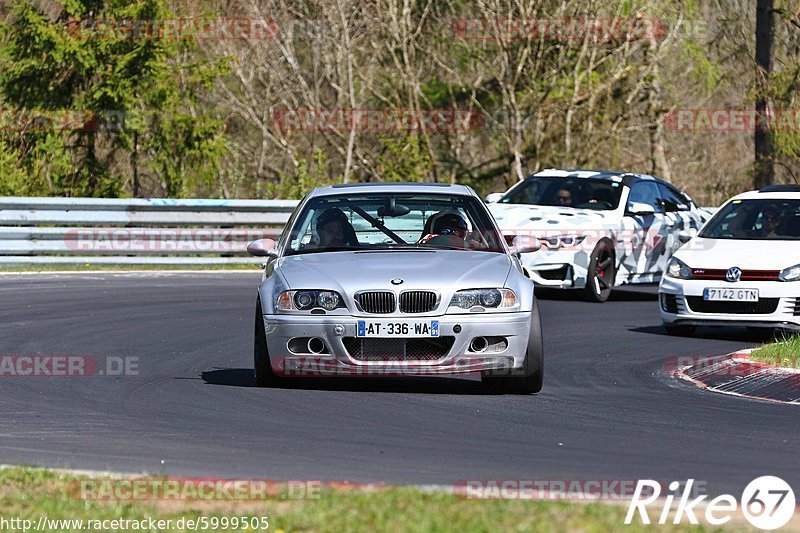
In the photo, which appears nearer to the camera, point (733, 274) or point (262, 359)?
point (262, 359)

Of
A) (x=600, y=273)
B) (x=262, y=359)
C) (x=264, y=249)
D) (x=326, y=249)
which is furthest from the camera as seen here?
(x=600, y=273)

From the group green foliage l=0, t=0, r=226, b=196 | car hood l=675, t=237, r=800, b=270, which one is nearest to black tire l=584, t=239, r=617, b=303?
car hood l=675, t=237, r=800, b=270

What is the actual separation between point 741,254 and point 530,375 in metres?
5.19

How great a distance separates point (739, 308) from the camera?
14.3m

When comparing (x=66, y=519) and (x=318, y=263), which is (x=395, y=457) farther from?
(x=318, y=263)

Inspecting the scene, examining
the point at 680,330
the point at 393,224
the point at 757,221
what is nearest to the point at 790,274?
the point at 680,330

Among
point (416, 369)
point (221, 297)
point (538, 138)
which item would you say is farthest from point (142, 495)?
point (538, 138)

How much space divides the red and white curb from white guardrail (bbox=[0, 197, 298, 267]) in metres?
11.3

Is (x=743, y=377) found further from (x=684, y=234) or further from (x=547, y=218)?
(x=684, y=234)

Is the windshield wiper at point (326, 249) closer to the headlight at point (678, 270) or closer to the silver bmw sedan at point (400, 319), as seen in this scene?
the silver bmw sedan at point (400, 319)

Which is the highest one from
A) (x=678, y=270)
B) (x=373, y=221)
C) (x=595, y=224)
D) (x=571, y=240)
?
(x=373, y=221)

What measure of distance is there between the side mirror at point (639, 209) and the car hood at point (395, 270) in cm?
838

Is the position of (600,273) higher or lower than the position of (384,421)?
lower

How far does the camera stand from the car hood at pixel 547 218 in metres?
17.9
